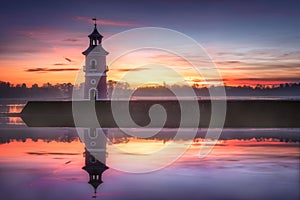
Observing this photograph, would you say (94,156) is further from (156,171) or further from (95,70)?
(95,70)

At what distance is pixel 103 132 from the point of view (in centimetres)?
3725

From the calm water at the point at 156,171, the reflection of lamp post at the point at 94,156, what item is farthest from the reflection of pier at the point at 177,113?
the calm water at the point at 156,171

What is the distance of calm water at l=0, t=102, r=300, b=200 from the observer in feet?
55.8

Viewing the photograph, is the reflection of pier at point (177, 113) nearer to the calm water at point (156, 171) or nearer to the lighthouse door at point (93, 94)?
the lighthouse door at point (93, 94)

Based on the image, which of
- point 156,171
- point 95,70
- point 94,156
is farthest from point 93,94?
point 156,171

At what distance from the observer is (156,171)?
827 inches

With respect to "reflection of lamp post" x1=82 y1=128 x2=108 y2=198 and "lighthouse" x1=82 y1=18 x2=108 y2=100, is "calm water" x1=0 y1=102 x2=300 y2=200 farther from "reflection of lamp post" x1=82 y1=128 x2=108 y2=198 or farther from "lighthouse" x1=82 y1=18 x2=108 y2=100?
"lighthouse" x1=82 y1=18 x2=108 y2=100

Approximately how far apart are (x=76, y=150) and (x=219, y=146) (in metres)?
7.78

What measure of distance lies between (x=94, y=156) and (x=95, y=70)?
1442 inches

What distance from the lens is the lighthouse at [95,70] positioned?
198 ft

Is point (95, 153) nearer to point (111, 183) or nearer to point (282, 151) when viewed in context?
point (111, 183)

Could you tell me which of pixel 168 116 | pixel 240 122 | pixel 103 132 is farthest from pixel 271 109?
pixel 103 132

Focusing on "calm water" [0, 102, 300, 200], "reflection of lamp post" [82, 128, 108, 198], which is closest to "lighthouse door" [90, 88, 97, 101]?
"reflection of lamp post" [82, 128, 108, 198]

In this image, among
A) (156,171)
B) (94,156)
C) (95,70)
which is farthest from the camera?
(95,70)
